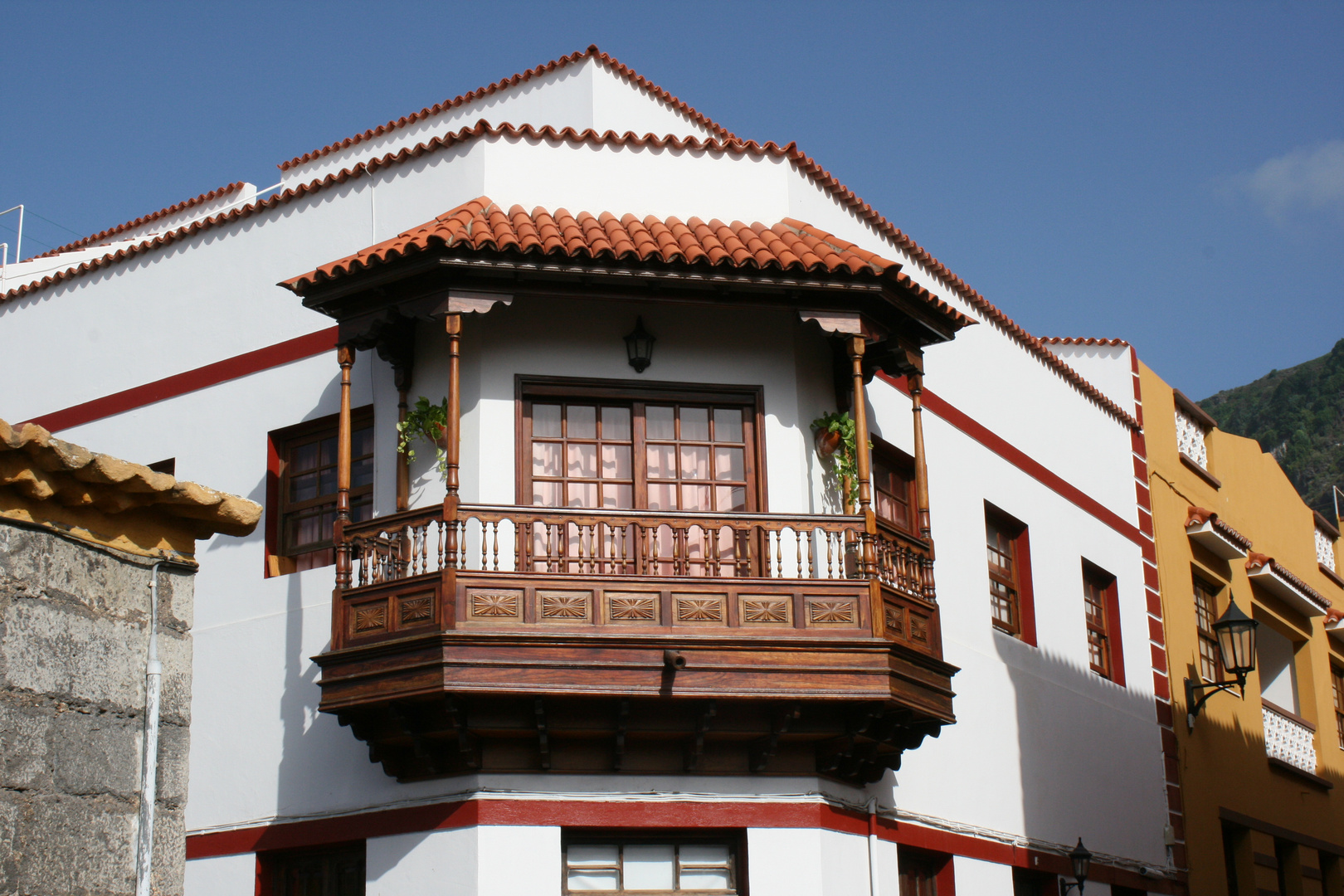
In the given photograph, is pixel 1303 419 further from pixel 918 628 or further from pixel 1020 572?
pixel 918 628

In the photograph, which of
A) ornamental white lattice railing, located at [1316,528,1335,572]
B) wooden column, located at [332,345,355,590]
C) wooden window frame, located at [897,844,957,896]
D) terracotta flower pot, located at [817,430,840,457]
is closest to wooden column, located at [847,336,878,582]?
terracotta flower pot, located at [817,430,840,457]

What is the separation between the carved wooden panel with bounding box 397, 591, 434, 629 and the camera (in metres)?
10.7

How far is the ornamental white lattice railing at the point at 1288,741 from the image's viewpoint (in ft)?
65.6

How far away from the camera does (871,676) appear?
1102 centimetres

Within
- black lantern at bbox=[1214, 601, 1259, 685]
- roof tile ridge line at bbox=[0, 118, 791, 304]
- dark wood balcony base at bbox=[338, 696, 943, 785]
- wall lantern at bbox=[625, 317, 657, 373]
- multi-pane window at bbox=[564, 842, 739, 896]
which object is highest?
roof tile ridge line at bbox=[0, 118, 791, 304]

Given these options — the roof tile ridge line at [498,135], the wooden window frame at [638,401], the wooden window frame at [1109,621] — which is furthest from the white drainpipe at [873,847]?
the wooden window frame at [1109,621]

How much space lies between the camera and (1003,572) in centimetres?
1570

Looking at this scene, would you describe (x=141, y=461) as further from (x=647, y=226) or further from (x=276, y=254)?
(x=647, y=226)

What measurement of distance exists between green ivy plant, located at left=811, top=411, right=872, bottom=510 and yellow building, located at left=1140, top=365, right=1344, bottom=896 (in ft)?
23.9

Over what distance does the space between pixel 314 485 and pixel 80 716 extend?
23.4ft

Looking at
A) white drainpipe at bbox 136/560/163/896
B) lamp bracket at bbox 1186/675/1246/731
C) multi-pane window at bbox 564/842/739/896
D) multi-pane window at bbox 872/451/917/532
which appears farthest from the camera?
lamp bracket at bbox 1186/675/1246/731

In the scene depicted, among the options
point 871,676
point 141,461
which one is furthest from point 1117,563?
point 141,461

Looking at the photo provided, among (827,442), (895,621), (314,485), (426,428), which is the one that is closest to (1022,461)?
(827,442)

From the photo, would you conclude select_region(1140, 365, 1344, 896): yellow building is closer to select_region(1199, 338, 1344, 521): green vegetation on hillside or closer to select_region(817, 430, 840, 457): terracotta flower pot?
select_region(817, 430, 840, 457): terracotta flower pot
